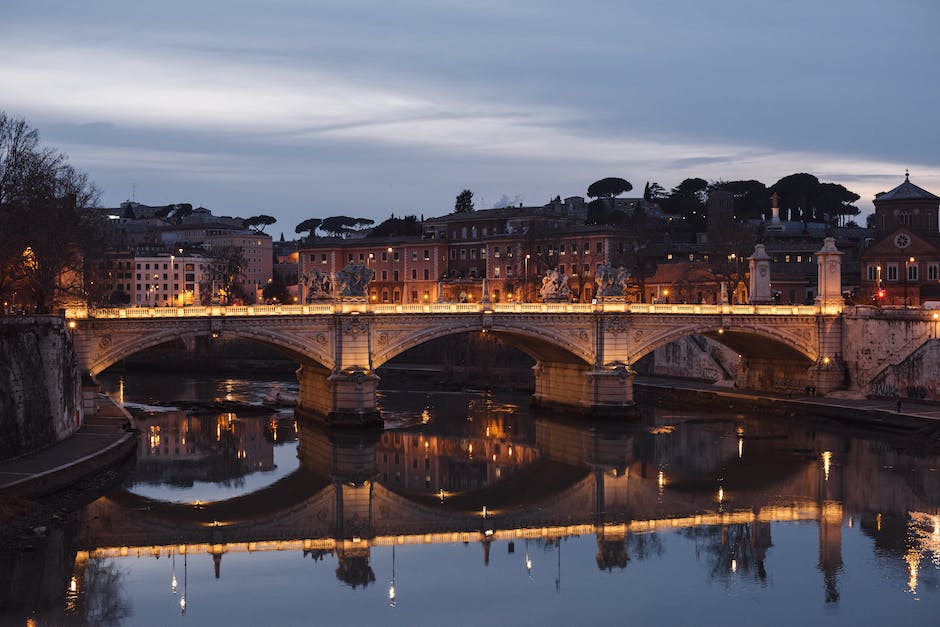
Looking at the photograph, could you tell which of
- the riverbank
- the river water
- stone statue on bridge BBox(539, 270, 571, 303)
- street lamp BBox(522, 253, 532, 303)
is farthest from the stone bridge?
street lamp BBox(522, 253, 532, 303)

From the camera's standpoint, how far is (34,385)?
36.4 m

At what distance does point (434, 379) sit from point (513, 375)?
17.2ft

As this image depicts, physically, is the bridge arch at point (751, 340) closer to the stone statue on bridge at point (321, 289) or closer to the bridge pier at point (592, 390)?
the bridge pier at point (592, 390)

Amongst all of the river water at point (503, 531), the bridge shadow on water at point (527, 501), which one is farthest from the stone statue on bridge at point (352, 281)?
the river water at point (503, 531)

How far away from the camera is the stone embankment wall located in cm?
3447

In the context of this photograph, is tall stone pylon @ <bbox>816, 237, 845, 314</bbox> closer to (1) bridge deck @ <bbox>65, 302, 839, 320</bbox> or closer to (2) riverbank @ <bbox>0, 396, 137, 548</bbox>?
(1) bridge deck @ <bbox>65, 302, 839, 320</bbox>

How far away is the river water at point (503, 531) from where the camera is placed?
26.8 meters

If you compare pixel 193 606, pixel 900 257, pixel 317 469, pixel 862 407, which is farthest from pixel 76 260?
pixel 900 257

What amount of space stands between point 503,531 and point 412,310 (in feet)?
63.0

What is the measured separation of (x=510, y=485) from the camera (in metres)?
41.4

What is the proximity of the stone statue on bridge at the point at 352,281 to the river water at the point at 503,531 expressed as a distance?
236 inches

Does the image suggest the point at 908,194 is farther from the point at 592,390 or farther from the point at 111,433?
the point at 111,433

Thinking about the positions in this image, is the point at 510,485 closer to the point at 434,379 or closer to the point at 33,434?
the point at 33,434

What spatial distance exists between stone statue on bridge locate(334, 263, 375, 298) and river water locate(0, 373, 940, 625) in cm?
601
